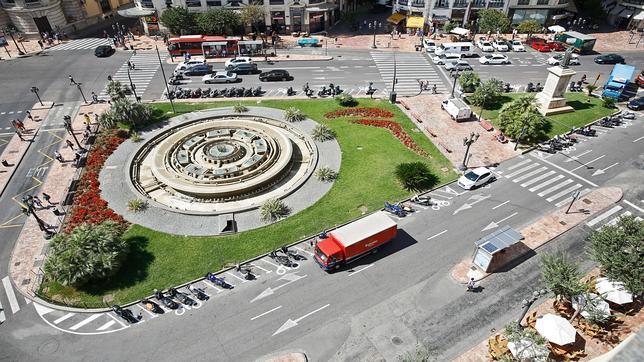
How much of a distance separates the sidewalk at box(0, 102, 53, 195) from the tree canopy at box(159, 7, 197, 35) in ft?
104

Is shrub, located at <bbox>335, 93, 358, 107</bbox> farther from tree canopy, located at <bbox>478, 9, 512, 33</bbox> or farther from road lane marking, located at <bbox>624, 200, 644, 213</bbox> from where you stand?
tree canopy, located at <bbox>478, 9, 512, 33</bbox>

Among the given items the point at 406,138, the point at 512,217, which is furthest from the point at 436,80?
the point at 512,217

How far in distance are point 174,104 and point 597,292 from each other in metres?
58.8

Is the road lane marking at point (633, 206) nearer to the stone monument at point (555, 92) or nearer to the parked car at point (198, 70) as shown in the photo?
the stone monument at point (555, 92)

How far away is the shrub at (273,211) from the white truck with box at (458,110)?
30.3 meters

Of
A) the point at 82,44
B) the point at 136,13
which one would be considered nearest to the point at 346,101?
the point at 136,13

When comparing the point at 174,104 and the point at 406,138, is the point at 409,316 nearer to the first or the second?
the point at 406,138

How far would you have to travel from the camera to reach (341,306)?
30484 mm

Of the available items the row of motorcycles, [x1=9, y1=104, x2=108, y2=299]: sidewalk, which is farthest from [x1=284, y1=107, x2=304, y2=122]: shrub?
[x1=9, y1=104, x2=108, y2=299]: sidewalk

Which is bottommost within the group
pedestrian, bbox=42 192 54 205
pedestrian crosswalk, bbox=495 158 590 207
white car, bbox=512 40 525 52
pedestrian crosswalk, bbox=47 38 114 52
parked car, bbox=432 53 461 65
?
pedestrian crosswalk, bbox=495 158 590 207

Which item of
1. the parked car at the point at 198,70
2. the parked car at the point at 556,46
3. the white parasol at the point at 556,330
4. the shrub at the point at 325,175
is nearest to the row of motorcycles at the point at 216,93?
the parked car at the point at 198,70

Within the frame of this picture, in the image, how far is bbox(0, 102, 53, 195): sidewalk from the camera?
45219 millimetres

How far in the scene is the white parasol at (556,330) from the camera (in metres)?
25.6

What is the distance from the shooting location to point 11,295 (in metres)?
31.6
